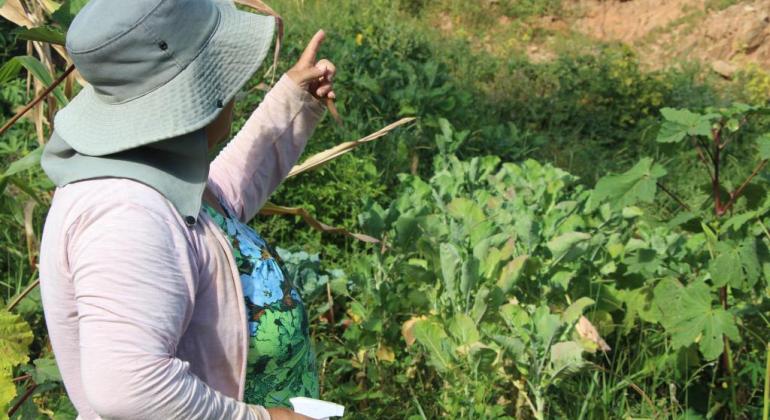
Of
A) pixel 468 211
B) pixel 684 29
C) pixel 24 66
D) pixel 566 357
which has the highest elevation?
pixel 24 66

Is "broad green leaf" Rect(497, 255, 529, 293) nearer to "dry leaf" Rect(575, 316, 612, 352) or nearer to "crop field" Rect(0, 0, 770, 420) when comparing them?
"crop field" Rect(0, 0, 770, 420)

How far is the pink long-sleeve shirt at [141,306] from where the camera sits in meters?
1.30

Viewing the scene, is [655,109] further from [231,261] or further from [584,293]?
[231,261]

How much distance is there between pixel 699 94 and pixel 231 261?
609cm

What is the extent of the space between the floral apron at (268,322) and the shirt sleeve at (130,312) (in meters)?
0.20

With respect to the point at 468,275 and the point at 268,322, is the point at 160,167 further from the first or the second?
the point at 468,275

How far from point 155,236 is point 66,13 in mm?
879

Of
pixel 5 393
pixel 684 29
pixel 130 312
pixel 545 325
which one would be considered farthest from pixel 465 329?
pixel 684 29

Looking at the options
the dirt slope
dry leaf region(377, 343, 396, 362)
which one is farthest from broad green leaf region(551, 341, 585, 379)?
the dirt slope

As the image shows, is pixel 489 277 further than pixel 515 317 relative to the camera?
Yes

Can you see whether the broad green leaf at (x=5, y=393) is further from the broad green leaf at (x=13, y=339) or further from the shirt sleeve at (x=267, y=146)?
the shirt sleeve at (x=267, y=146)

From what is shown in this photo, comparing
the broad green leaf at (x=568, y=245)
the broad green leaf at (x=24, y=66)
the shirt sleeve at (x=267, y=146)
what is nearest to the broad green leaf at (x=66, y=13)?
the broad green leaf at (x=24, y=66)

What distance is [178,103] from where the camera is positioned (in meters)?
1.40

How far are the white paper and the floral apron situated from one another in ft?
0.22
